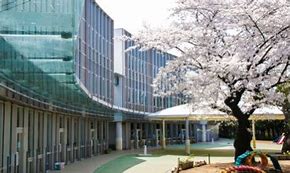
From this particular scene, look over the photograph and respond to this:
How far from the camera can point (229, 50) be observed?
1608 centimetres

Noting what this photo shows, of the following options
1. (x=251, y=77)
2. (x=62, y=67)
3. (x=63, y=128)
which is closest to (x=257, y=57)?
(x=251, y=77)

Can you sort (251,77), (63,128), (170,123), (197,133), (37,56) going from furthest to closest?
(197,133) < (170,123) < (63,128) < (37,56) < (251,77)

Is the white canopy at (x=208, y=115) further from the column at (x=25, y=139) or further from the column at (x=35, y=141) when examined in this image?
the column at (x=25, y=139)

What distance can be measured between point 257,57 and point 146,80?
29.5m

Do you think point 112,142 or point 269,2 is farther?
point 112,142

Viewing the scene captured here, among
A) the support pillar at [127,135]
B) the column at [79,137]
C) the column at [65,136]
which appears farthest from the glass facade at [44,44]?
the support pillar at [127,135]

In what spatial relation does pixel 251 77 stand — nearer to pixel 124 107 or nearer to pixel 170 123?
pixel 124 107

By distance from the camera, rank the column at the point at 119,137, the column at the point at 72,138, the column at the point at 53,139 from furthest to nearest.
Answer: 1. the column at the point at 119,137
2. the column at the point at 72,138
3. the column at the point at 53,139

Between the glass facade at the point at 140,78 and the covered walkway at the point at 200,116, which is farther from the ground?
the glass facade at the point at 140,78

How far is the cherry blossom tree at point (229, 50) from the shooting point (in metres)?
14.7

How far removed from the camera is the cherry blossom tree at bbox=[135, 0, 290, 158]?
48.2 feet

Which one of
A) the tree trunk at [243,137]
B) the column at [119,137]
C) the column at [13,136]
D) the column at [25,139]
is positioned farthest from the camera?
the column at [119,137]

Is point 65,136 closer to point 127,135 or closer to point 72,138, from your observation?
point 72,138

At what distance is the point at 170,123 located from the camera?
48.8 m
